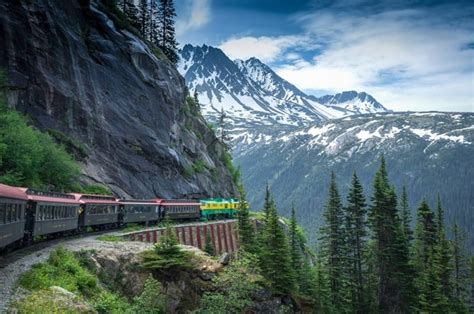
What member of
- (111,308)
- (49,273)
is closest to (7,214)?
(49,273)

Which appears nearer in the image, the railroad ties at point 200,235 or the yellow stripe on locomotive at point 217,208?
the railroad ties at point 200,235

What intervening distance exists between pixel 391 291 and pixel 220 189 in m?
39.2

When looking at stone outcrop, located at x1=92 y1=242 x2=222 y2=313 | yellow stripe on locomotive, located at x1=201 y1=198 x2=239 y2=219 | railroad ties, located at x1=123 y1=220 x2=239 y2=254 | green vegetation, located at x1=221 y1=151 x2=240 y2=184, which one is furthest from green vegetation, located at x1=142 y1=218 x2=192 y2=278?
green vegetation, located at x1=221 y1=151 x2=240 y2=184

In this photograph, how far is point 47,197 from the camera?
3234 centimetres

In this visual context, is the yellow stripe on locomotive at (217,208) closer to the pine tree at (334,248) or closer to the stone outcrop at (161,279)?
the pine tree at (334,248)

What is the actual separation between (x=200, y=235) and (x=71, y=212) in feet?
69.5

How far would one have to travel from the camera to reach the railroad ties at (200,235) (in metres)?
44.7

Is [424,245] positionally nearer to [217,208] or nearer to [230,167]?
[217,208]

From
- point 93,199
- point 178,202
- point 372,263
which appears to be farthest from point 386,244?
point 93,199

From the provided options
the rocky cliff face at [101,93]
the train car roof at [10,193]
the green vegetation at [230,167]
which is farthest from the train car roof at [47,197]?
the green vegetation at [230,167]

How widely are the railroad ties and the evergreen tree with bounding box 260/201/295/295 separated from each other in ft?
32.4

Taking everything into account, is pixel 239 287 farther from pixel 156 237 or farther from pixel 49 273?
pixel 156 237

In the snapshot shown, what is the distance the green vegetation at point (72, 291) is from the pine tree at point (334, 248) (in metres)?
36.0

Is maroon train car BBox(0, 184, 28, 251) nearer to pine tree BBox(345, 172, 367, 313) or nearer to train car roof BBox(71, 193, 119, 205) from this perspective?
train car roof BBox(71, 193, 119, 205)
